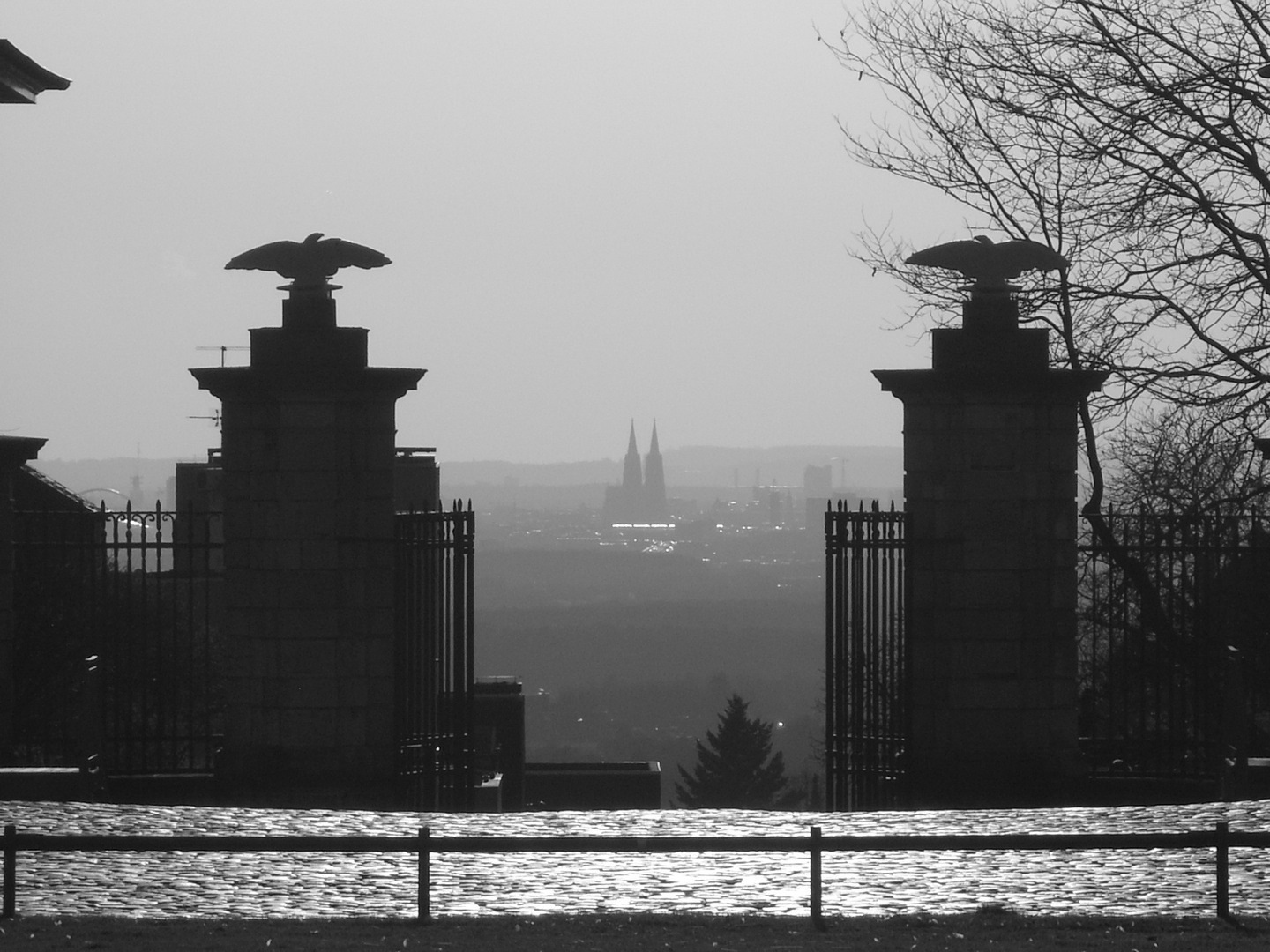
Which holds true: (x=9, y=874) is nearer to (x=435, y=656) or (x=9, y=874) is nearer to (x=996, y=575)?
(x=435, y=656)

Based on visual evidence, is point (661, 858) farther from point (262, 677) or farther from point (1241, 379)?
point (1241, 379)

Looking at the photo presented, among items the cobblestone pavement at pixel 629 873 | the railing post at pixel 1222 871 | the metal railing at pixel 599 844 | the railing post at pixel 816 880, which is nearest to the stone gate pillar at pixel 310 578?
the cobblestone pavement at pixel 629 873

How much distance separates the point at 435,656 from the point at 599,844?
4.78 m

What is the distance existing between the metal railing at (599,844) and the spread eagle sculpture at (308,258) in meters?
5.62

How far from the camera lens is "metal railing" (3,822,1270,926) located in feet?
28.3

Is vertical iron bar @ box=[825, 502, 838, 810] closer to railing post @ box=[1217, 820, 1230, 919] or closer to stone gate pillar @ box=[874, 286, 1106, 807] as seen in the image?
stone gate pillar @ box=[874, 286, 1106, 807]

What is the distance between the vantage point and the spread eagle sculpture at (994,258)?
1331 centimetres

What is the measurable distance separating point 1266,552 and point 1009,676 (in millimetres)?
2268

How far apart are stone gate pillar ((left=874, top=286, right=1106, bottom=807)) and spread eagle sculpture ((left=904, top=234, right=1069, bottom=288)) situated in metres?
0.56

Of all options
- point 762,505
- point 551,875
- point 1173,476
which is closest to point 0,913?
point 551,875

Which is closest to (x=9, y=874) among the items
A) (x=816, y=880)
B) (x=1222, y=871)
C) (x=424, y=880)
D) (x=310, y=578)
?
(x=424, y=880)

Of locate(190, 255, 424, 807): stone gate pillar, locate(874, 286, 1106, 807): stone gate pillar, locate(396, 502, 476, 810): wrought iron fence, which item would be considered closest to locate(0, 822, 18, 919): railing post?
locate(190, 255, 424, 807): stone gate pillar

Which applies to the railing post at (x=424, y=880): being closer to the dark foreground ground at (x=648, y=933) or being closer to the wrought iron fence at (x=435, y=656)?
the dark foreground ground at (x=648, y=933)

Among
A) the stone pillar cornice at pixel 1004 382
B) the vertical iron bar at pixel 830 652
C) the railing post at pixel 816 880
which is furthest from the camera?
the vertical iron bar at pixel 830 652
